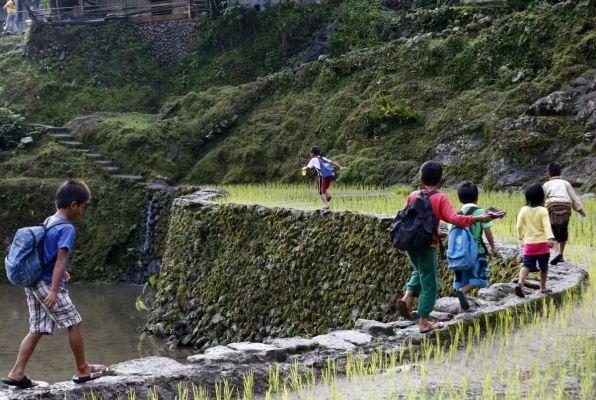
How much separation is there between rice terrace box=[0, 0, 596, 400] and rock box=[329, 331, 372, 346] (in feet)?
0.08

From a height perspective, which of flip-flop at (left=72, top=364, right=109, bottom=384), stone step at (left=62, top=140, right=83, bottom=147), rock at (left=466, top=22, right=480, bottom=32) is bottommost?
flip-flop at (left=72, top=364, right=109, bottom=384)

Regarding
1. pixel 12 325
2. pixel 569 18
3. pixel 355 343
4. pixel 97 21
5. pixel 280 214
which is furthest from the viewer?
pixel 97 21

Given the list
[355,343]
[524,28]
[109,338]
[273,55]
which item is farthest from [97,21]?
[355,343]

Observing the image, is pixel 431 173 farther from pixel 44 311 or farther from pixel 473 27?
pixel 473 27

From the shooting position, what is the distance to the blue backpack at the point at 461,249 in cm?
720

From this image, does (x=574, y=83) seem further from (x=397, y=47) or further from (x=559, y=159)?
(x=397, y=47)

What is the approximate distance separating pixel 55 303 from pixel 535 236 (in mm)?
4871

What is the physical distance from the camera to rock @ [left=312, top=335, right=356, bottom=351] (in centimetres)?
624

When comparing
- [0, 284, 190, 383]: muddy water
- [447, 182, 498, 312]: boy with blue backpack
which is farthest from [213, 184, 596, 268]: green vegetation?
[0, 284, 190, 383]: muddy water

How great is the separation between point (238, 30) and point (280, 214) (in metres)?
19.9

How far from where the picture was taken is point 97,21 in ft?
109

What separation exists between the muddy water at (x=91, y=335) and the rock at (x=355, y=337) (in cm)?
615

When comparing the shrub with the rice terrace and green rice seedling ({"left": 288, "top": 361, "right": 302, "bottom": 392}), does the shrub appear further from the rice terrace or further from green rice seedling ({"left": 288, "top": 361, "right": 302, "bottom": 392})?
green rice seedling ({"left": 288, "top": 361, "right": 302, "bottom": 392})

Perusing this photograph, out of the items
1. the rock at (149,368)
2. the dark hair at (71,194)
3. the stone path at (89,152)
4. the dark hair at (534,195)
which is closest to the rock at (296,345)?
the rock at (149,368)
